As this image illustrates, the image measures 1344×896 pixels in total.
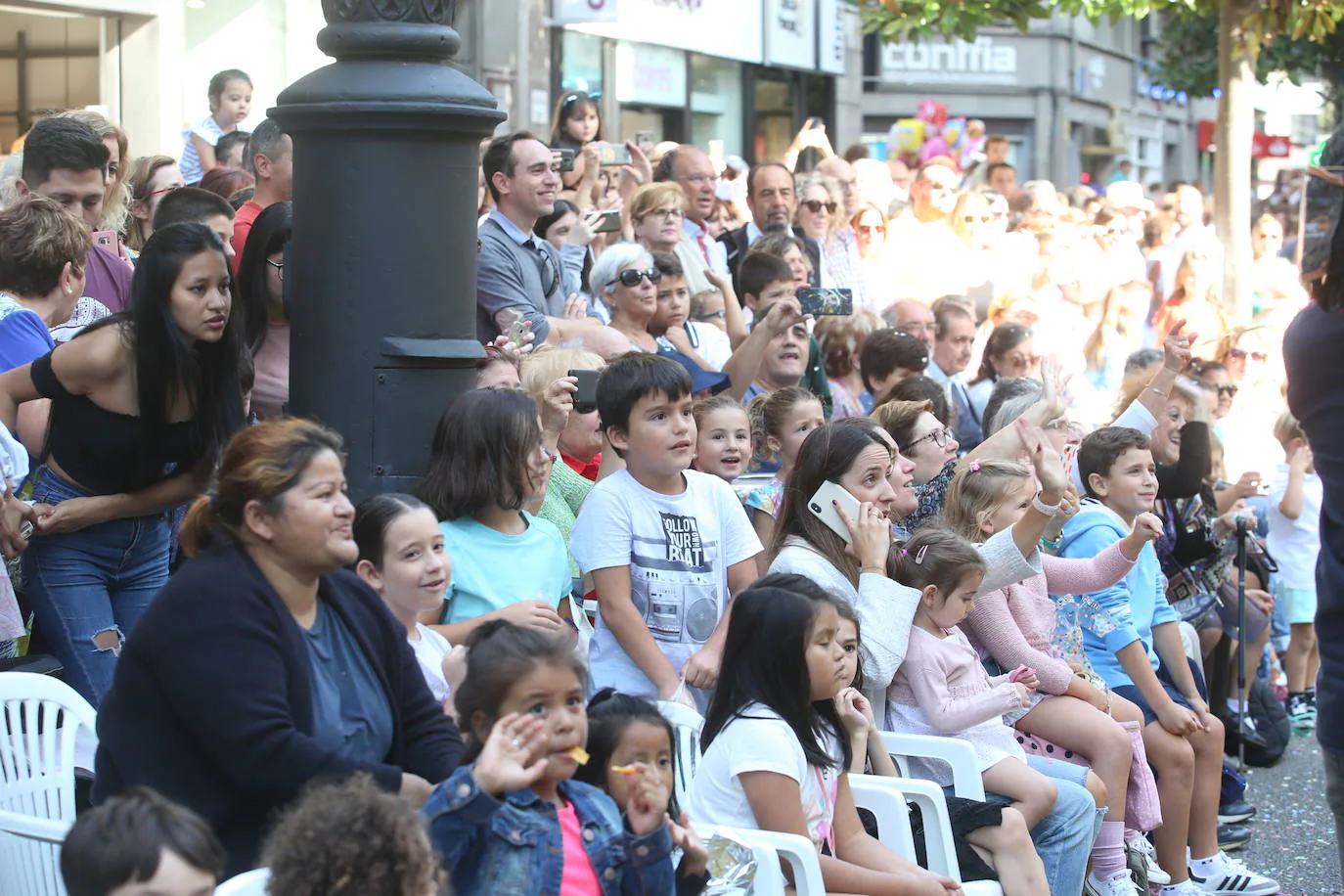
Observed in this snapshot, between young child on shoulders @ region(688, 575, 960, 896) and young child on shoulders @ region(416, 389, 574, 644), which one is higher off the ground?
young child on shoulders @ region(416, 389, 574, 644)

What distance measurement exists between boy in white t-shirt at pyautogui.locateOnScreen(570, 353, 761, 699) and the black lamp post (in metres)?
0.82

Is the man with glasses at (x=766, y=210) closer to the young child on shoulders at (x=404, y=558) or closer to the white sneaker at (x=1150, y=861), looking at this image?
the white sneaker at (x=1150, y=861)

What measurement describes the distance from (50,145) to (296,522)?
9.45ft

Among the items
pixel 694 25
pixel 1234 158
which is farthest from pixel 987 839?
pixel 694 25

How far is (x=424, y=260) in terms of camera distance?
13.1ft

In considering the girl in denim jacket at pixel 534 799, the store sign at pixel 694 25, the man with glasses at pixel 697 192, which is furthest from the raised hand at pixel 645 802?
the store sign at pixel 694 25

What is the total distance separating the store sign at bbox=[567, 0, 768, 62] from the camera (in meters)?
16.5

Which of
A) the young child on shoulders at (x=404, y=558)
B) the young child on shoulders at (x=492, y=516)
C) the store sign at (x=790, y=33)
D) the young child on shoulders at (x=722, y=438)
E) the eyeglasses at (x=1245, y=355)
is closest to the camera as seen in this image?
the young child on shoulders at (x=404, y=558)

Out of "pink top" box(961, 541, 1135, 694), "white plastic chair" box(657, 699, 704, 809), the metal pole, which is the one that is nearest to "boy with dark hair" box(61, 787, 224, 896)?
"white plastic chair" box(657, 699, 704, 809)

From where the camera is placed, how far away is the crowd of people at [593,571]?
3139 mm

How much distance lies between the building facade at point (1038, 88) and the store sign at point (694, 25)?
9.16m

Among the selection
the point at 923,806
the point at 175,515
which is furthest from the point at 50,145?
the point at 923,806

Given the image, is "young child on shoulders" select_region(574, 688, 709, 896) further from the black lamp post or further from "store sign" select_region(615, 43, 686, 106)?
"store sign" select_region(615, 43, 686, 106)

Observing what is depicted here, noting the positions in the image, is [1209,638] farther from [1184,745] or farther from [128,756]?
[128,756]
